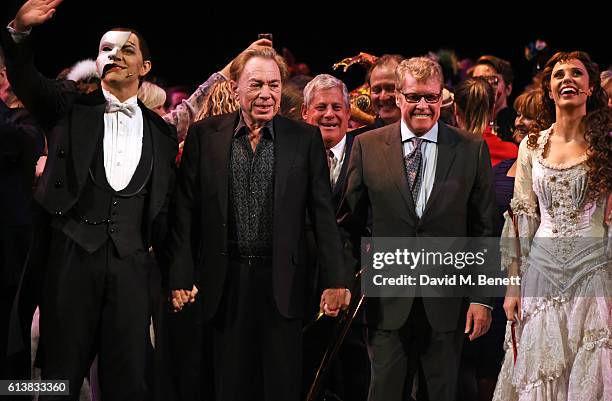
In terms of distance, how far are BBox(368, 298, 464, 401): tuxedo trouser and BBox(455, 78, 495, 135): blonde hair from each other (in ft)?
5.19

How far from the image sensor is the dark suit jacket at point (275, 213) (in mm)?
4410

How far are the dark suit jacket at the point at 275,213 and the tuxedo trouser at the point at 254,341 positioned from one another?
0.17 feet

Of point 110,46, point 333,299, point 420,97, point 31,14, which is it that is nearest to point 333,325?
point 333,299

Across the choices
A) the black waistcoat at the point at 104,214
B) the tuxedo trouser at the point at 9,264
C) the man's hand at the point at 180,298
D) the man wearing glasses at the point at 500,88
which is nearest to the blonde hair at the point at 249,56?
the black waistcoat at the point at 104,214

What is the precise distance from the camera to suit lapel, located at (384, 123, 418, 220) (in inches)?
182

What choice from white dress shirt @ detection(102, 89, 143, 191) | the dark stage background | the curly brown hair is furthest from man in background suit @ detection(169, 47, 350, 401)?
the dark stage background

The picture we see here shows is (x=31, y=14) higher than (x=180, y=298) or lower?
higher

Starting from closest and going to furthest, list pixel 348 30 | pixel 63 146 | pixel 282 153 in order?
1. pixel 63 146
2. pixel 282 153
3. pixel 348 30

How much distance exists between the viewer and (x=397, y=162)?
468 centimetres

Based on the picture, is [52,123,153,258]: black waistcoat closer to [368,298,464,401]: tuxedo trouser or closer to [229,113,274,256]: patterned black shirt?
[229,113,274,256]: patterned black shirt

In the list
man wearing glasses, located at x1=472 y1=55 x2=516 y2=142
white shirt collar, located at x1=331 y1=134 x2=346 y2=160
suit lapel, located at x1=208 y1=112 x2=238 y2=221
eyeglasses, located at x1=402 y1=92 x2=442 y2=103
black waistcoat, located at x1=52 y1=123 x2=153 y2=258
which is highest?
man wearing glasses, located at x1=472 y1=55 x2=516 y2=142

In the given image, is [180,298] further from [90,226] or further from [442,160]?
[442,160]

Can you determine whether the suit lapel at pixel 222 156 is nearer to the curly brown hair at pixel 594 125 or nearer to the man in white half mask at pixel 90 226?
the man in white half mask at pixel 90 226

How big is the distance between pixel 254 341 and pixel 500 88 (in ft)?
10.4
